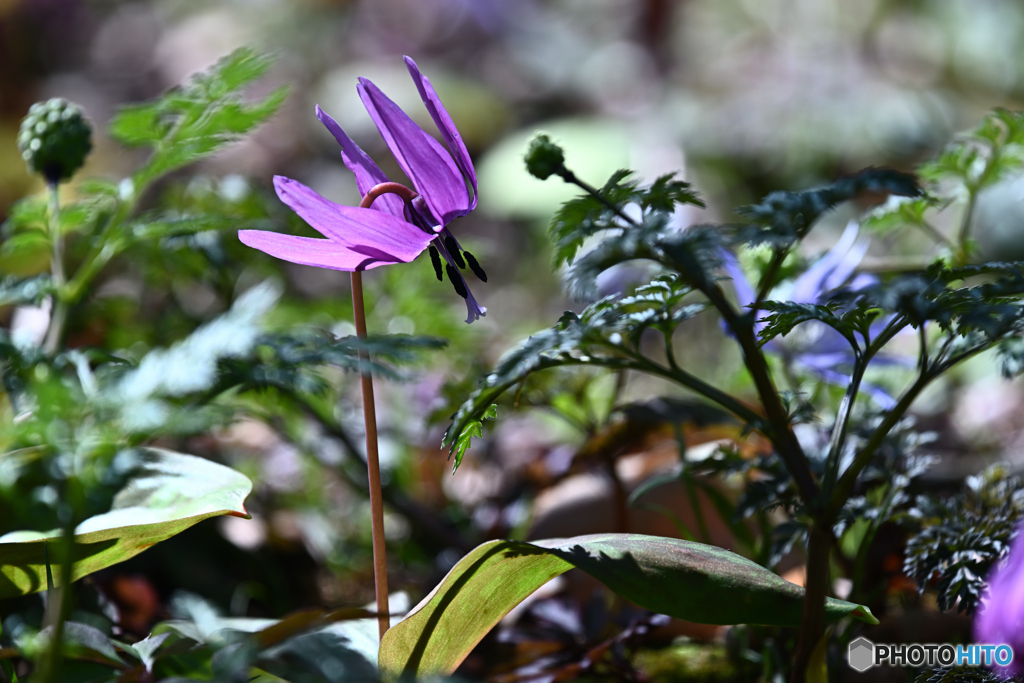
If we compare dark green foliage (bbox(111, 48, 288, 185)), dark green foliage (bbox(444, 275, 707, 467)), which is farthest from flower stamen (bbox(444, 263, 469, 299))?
dark green foliage (bbox(111, 48, 288, 185))

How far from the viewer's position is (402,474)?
163 centimetres

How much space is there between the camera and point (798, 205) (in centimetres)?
58

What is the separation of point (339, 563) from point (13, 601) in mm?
576

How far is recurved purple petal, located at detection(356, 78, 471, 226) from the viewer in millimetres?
661

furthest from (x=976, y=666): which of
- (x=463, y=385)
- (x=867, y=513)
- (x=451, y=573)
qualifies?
(x=463, y=385)

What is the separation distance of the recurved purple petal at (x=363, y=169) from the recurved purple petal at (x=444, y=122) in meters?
0.07

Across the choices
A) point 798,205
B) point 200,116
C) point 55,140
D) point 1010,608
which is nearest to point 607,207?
point 798,205

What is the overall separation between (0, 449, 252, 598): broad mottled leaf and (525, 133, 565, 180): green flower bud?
15.0 inches

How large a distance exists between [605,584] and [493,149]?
428cm

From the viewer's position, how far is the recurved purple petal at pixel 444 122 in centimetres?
66

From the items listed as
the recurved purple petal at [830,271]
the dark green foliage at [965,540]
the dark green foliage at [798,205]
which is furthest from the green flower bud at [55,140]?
the dark green foliage at [965,540]

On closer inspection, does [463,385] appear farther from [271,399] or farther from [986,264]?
[986,264]

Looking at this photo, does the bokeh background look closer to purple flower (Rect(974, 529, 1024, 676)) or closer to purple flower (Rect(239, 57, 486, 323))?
purple flower (Rect(239, 57, 486, 323))

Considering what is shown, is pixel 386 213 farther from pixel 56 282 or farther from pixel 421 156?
pixel 56 282
